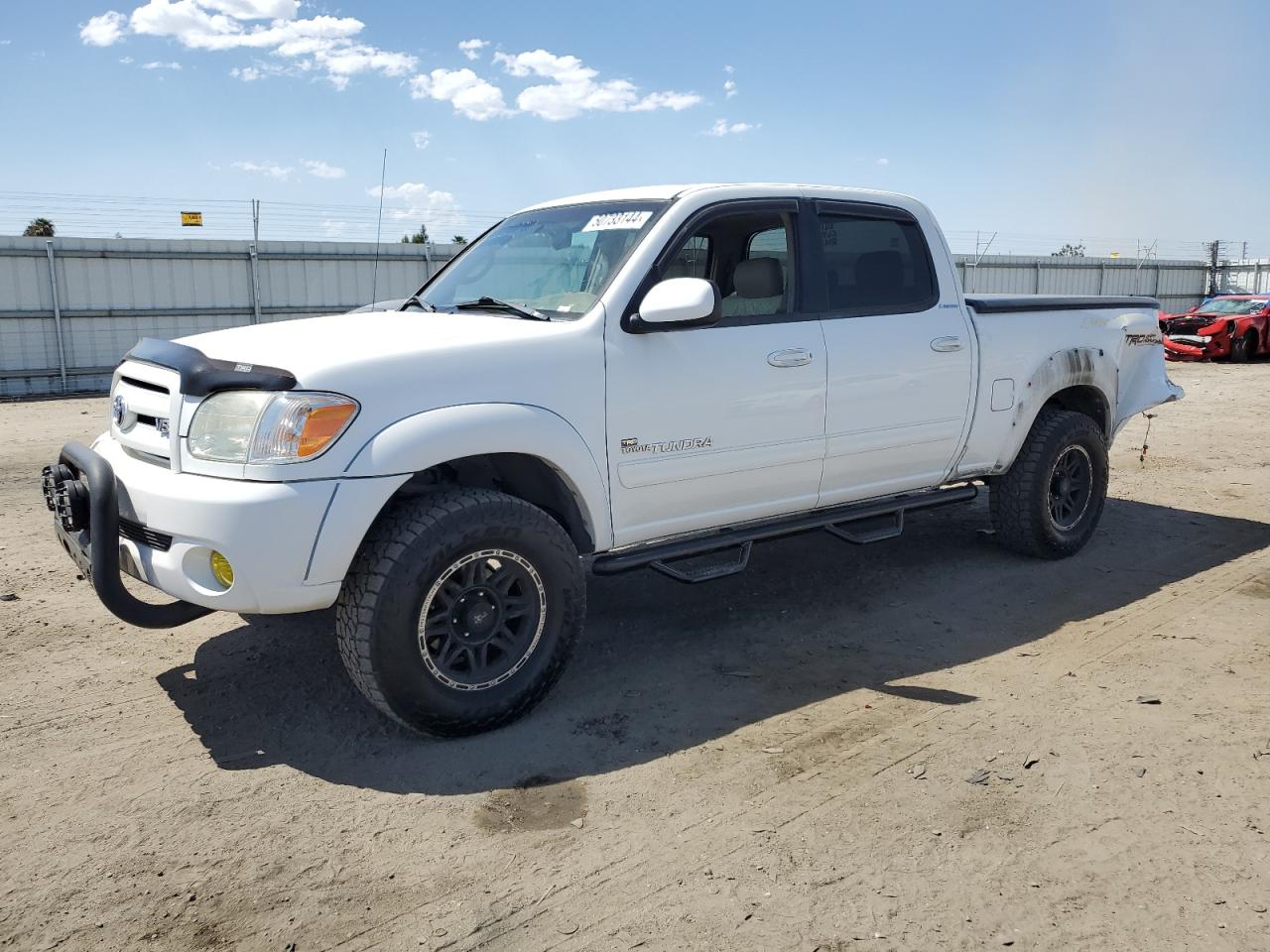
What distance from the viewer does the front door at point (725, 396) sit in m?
4.18

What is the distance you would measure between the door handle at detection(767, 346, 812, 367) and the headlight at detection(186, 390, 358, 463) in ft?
6.07

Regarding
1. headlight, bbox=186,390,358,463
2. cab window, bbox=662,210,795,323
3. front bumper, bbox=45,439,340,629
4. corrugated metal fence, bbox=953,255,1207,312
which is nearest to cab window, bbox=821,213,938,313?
cab window, bbox=662,210,795,323

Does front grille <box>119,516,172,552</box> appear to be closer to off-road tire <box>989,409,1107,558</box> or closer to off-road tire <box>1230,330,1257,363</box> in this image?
off-road tire <box>989,409,1107,558</box>

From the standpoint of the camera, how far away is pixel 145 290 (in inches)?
659

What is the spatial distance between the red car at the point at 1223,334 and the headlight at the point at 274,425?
20009 mm

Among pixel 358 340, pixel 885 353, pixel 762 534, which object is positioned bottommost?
pixel 762 534

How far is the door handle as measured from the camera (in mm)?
4527

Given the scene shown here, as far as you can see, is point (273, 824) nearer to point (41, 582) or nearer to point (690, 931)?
point (690, 931)

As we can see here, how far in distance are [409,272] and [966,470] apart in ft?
49.8

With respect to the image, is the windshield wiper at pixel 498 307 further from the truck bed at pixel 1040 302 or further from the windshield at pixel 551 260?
the truck bed at pixel 1040 302

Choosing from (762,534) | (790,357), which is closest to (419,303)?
(790,357)

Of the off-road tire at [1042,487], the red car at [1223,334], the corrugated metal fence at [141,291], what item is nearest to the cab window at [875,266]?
the off-road tire at [1042,487]

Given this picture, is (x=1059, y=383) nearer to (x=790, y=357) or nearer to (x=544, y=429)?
(x=790, y=357)

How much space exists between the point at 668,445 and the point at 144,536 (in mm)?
1964
